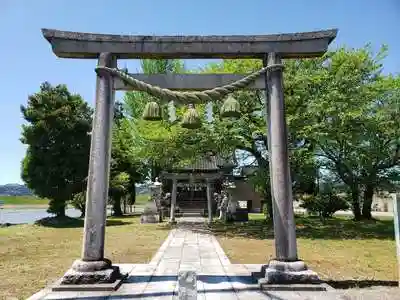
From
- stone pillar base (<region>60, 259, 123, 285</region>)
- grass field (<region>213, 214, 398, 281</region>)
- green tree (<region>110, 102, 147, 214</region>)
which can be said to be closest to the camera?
stone pillar base (<region>60, 259, 123, 285</region>)

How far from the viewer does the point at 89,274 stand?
6406 mm

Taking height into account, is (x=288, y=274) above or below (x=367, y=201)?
below

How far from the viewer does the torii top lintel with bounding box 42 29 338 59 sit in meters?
7.21

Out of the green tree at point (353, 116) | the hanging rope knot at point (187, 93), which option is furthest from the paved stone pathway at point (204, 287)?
the green tree at point (353, 116)

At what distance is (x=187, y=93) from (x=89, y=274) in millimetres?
3666

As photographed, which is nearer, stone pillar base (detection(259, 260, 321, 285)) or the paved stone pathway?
the paved stone pathway

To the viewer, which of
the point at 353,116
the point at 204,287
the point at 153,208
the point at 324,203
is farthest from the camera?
the point at 324,203

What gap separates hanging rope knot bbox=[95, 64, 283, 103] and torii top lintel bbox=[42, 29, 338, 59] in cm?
41

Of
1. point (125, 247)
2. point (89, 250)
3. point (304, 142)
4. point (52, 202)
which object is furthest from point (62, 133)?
point (89, 250)

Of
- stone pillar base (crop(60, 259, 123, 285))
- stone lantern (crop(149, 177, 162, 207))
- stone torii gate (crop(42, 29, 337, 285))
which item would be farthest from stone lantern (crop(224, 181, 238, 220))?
stone pillar base (crop(60, 259, 123, 285))

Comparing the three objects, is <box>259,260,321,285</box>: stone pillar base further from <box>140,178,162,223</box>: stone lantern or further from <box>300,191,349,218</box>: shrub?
<box>300,191,349,218</box>: shrub

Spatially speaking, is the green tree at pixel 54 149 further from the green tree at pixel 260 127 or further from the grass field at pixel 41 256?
the green tree at pixel 260 127

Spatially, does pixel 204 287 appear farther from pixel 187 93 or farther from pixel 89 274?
pixel 187 93

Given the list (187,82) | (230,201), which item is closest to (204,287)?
(187,82)
